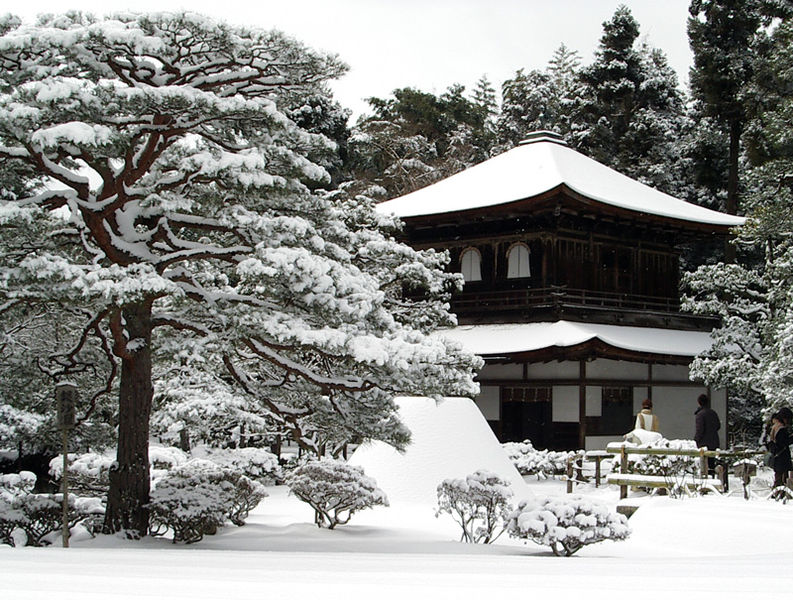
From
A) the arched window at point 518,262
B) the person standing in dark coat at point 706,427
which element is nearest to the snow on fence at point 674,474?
the person standing in dark coat at point 706,427

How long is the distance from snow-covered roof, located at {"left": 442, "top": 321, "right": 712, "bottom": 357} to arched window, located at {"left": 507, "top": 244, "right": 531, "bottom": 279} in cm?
180

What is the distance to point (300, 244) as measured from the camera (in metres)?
10.8

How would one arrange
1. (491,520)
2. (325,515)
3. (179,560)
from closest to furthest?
(179,560), (491,520), (325,515)

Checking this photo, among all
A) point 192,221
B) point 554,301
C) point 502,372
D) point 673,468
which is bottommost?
point 673,468

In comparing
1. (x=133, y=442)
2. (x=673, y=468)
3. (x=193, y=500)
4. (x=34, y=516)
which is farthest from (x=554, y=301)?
(x=34, y=516)

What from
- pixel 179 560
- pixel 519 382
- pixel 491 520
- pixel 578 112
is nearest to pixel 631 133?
pixel 578 112

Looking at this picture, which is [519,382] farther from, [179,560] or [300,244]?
[179,560]

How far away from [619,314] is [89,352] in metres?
16.3

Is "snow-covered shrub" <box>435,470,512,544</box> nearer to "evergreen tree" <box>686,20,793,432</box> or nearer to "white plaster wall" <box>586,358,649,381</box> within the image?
"evergreen tree" <box>686,20,793,432</box>

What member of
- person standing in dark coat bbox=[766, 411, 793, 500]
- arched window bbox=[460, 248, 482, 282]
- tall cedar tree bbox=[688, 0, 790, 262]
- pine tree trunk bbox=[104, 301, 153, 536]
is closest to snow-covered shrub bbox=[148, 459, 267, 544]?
pine tree trunk bbox=[104, 301, 153, 536]

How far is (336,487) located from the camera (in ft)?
42.2

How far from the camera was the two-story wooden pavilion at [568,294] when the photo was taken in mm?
23906

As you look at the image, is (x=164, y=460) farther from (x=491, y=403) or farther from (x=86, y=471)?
(x=491, y=403)

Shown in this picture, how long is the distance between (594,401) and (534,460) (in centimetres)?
393
